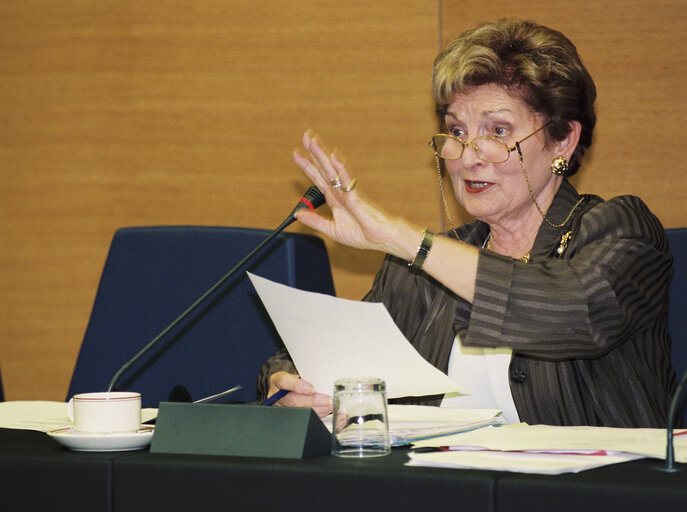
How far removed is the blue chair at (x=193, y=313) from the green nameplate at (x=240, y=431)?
0.84 meters

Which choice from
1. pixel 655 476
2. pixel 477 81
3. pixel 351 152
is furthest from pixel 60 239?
pixel 655 476

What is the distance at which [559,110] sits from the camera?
1.77 meters

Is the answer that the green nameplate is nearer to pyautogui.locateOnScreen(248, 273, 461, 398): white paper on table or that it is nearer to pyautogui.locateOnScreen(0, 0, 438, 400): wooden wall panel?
pyautogui.locateOnScreen(248, 273, 461, 398): white paper on table

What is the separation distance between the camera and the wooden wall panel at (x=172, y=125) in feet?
7.82

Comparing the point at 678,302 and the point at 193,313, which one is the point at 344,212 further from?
the point at 678,302

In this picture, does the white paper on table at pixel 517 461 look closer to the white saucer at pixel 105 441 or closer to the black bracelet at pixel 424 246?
the white saucer at pixel 105 441

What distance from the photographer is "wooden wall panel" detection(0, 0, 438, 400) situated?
238cm

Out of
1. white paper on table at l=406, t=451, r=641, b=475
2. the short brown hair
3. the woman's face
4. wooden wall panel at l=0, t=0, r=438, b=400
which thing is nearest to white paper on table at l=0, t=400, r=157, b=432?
white paper on table at l=406, t=451, r=641, b=475

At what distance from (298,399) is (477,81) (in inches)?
30.8

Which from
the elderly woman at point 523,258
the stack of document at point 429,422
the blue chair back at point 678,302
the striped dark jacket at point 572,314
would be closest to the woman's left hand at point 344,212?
the elderly woman at point 523,258

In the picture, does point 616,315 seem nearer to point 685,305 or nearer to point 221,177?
point 685,305

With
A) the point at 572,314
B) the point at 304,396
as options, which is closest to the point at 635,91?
the point at 572,314

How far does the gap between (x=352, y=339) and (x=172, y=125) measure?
152 centimetres

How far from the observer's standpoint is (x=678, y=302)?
1675 mm
